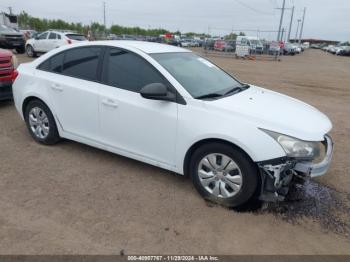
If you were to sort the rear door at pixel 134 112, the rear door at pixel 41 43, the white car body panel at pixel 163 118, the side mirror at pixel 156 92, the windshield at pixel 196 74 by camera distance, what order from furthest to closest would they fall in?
the rear door at pixel 41 43 → the windshield at pixel 196 74 → the rear door at pixel 134 112 → the side mirror at pixel 156 92 → the white car body panel at pixel 163 118

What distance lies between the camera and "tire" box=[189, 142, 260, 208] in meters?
3.32

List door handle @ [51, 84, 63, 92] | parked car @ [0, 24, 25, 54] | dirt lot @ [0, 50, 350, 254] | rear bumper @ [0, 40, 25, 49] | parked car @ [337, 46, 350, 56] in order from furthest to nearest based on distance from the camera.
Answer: parked car @ [337, 46, 350, 56]
rear bumper @ [0, 40, 25, 49]
parked car @ [0, 24, 25, 54]
door handle @ [51, 84, 63, 92]
dirt lot @ [0, 50, 350, 254]

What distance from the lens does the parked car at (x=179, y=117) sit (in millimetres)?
3297

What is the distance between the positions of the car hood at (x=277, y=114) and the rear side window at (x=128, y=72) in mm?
831

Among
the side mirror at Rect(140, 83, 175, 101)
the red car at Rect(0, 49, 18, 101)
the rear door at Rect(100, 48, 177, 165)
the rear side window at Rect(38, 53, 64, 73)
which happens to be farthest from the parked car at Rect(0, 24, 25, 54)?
the side mirror at Rect(140, 83, 175, 101)

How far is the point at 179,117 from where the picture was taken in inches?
143

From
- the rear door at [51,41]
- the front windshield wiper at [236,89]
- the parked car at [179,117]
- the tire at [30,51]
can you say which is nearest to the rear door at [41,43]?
the rear door at [51,41]

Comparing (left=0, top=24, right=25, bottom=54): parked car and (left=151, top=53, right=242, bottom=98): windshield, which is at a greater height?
(left=151, top=53, right=242, bottom=98): windshield

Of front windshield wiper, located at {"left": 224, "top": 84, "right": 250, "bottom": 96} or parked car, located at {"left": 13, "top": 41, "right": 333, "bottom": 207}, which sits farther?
front windshield wiper, located at {"left": 224, "top": 84, "right": 250, "bottom": 96}

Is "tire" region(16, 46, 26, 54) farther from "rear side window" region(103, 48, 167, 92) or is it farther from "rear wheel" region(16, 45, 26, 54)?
"rear side window" region(103, 48, 167, 92)

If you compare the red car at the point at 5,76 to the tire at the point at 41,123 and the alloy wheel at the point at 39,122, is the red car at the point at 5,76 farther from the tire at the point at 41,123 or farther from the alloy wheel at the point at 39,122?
the alloy wheel at the point at 39,122

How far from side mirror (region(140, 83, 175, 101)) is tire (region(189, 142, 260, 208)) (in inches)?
26.8

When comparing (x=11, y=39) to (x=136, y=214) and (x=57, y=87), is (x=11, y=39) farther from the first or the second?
(x=136, y=214)

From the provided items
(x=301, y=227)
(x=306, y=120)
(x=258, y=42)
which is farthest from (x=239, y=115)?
(x=258, y=42)
